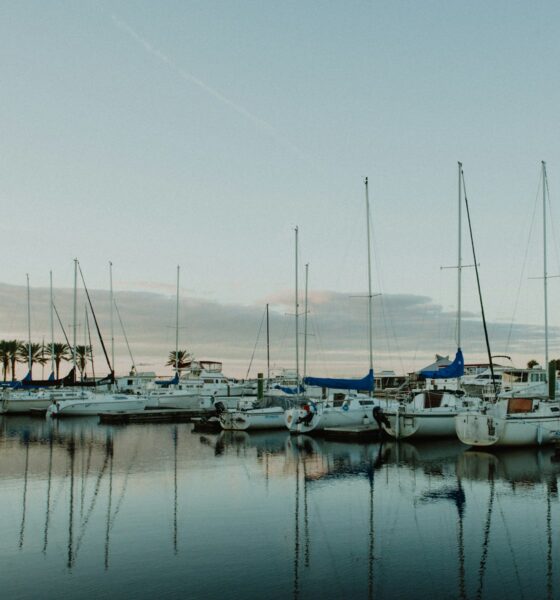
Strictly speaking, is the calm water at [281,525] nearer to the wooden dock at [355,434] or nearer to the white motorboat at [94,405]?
the wooden dock at [355,434]

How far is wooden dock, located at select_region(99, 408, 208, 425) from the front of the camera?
173ft

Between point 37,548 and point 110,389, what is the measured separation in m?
58.8

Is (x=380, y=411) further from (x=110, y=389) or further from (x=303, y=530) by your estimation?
(x=110, y=389)

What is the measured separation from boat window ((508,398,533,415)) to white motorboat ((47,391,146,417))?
3694cm

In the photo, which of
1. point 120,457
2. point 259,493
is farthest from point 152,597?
point 120,457

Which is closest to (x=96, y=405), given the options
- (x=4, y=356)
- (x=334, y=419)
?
(x=334, y=419)

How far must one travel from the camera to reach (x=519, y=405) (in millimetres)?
32812

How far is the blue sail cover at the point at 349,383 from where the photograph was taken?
4122 cm

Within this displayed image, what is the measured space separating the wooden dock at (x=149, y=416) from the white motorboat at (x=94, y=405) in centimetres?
181

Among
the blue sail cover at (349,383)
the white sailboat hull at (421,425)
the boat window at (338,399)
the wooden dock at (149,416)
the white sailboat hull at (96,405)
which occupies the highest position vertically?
the blue sail cover at (349,383)

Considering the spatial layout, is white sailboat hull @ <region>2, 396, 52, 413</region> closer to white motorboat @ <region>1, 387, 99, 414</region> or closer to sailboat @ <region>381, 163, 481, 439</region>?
white motorboat @ <region>1, 387, 99, 414</region>

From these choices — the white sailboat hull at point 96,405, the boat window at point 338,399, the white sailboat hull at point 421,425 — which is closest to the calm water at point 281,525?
the white sailboat hull at point 421,425

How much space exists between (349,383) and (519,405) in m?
12.1

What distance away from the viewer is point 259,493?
21344 mm
